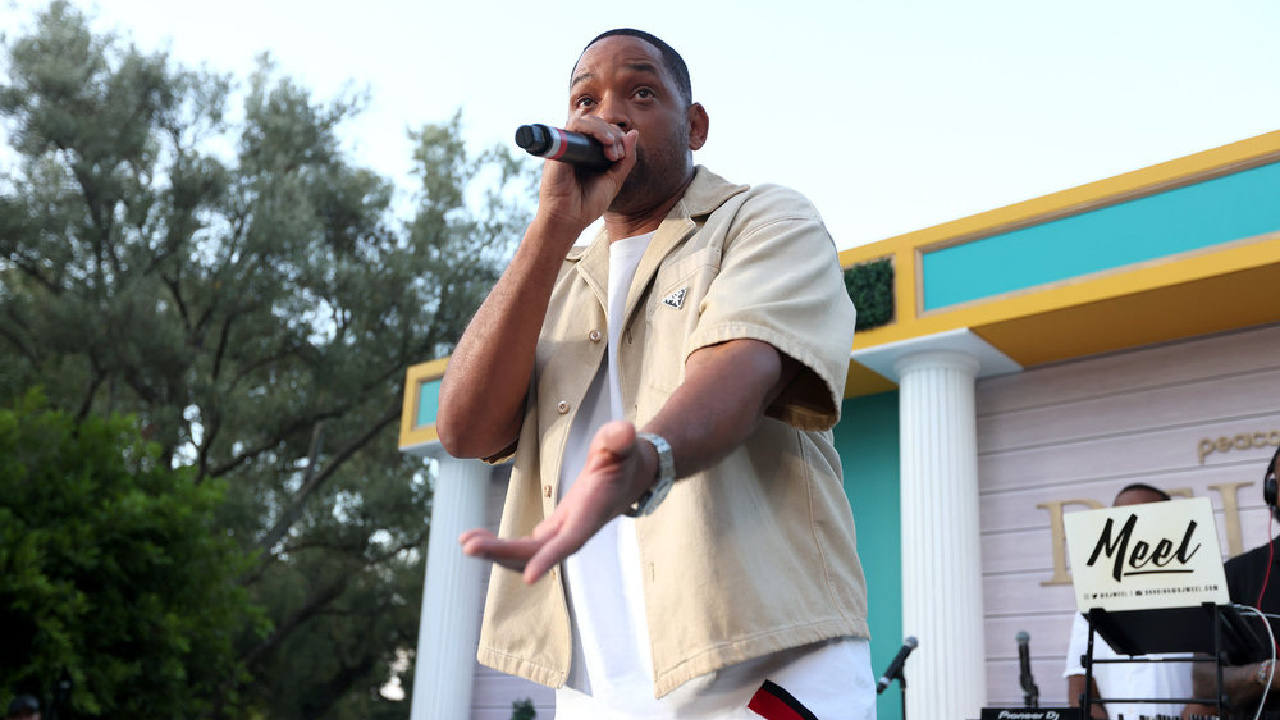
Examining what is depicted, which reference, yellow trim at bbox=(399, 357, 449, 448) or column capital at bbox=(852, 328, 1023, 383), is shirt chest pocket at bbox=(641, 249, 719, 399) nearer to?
column capital at bbox=(852, 328, 1023, 383)

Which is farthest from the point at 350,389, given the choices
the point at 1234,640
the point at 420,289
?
the point at 1234,640

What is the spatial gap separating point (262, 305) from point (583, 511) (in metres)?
15.4

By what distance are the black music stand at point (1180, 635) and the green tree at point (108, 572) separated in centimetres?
781

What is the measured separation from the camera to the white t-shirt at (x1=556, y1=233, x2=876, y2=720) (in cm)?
107

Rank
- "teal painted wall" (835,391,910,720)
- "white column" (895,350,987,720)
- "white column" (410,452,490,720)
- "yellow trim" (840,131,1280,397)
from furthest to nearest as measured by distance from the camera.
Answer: "white column" (410,452,490,720) → "teal painted wall" (835,391,910,720) → "white column" (895,350,987,720) → "yellow trim" (840,131,1280,397)

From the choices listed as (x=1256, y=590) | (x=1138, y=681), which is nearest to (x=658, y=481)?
(x=1256, y=590)

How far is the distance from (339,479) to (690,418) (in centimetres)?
1721

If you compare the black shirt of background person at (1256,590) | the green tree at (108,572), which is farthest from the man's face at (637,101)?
the green tree at (108,572)

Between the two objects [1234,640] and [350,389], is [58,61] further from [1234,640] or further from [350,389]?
[1234,640]

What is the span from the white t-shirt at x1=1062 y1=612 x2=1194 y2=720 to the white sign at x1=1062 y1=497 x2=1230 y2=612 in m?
1.01

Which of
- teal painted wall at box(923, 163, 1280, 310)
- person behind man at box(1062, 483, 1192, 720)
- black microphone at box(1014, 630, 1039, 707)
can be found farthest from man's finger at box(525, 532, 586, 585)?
teal painted wall at box(923, 163, 1280, 310)

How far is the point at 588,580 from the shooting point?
122 cm

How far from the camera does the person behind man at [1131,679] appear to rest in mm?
4188

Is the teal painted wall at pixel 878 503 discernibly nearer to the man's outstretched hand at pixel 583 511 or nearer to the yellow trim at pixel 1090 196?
the yellow trim at pixel 1090 196
